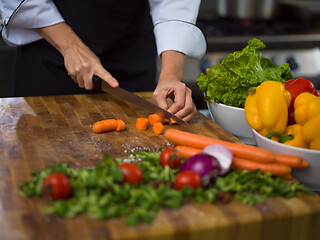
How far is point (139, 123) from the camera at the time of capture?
1415 mm

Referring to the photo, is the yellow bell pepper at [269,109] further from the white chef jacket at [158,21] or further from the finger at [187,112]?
the white chef jacket at [158,21]

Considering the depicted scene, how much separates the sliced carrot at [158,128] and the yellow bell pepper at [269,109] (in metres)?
0.30

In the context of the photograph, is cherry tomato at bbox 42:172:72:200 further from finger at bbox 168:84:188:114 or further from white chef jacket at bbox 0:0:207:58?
white chef jacket at bbox 0:0:207:58

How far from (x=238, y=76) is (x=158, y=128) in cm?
33

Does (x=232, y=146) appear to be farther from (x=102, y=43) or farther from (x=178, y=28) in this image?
(x=102, y=43)

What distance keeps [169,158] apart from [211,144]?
0.14 metres

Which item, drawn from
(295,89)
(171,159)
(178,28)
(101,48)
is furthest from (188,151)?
(101,48)

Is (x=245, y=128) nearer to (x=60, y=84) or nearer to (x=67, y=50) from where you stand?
(x=67, y=50)

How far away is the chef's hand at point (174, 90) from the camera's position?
4.92ft

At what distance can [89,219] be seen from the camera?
0.85m

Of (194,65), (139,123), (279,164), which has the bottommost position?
(194,65)

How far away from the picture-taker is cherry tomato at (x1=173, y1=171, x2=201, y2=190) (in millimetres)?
944

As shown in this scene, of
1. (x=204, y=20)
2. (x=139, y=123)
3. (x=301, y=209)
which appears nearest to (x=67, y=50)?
(x=139, y=123)

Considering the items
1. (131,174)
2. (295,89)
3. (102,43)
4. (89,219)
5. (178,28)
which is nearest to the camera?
(89,219)
